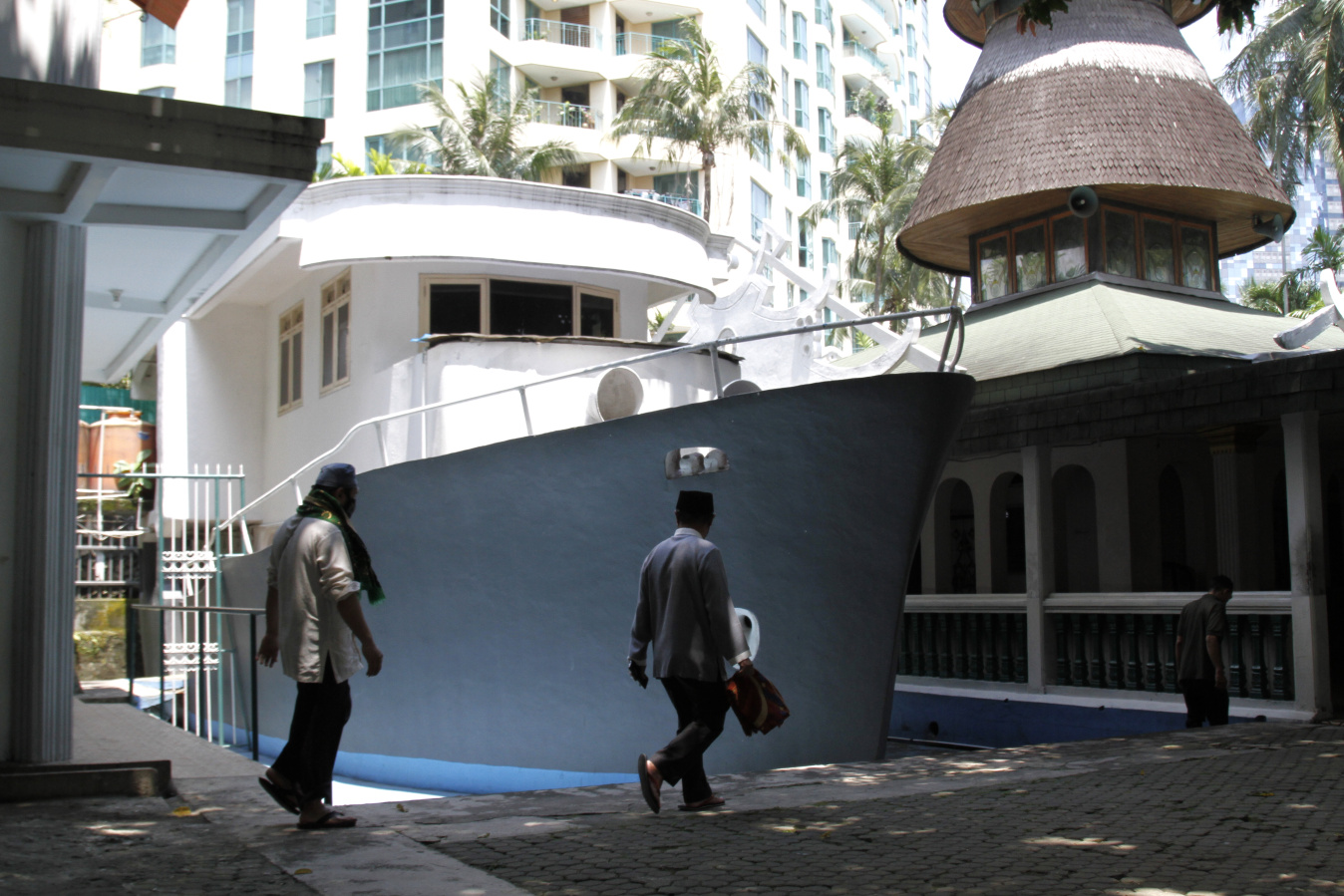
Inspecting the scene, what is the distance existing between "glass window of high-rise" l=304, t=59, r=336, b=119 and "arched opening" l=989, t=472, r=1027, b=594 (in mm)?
34223

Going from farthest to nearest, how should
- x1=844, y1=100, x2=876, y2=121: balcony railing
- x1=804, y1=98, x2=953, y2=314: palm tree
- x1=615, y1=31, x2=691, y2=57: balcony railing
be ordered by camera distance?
1. x1=844, y1=100, x2=876, y2=121: balcony railing
2. x1=615, y1=31, x2=691, y2=57: balcony railing
3. x1=804, y1=98, x2=953, y2=314: palm tree

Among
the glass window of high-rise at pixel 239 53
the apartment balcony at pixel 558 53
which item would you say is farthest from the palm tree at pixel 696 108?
the glass window of high-rise at pixel 239 53

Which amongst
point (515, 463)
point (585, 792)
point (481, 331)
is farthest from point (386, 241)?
point (585, 792)

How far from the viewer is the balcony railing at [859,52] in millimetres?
67375

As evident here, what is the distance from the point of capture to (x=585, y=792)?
6641mm

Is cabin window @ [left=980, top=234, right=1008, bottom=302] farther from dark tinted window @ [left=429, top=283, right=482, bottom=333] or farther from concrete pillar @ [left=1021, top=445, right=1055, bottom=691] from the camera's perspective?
dark tinted window @ [left=429, top=283, right=482, bottom=333]

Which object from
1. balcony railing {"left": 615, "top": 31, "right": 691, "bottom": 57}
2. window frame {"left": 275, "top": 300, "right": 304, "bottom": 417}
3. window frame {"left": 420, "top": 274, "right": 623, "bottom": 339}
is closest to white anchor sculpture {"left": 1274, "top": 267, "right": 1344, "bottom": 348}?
window frame {"left": 420, "top": 274, "right": 623, "bottom": 339}

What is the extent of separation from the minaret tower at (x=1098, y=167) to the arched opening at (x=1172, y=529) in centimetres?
265

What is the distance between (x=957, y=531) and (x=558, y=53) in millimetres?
33860

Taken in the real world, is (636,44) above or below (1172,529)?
above

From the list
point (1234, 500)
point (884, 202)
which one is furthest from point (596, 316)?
point (884, 202)

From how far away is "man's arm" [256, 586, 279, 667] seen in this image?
18.1 ft

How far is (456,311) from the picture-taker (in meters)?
11.2

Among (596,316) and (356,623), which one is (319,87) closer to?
(596,316)
